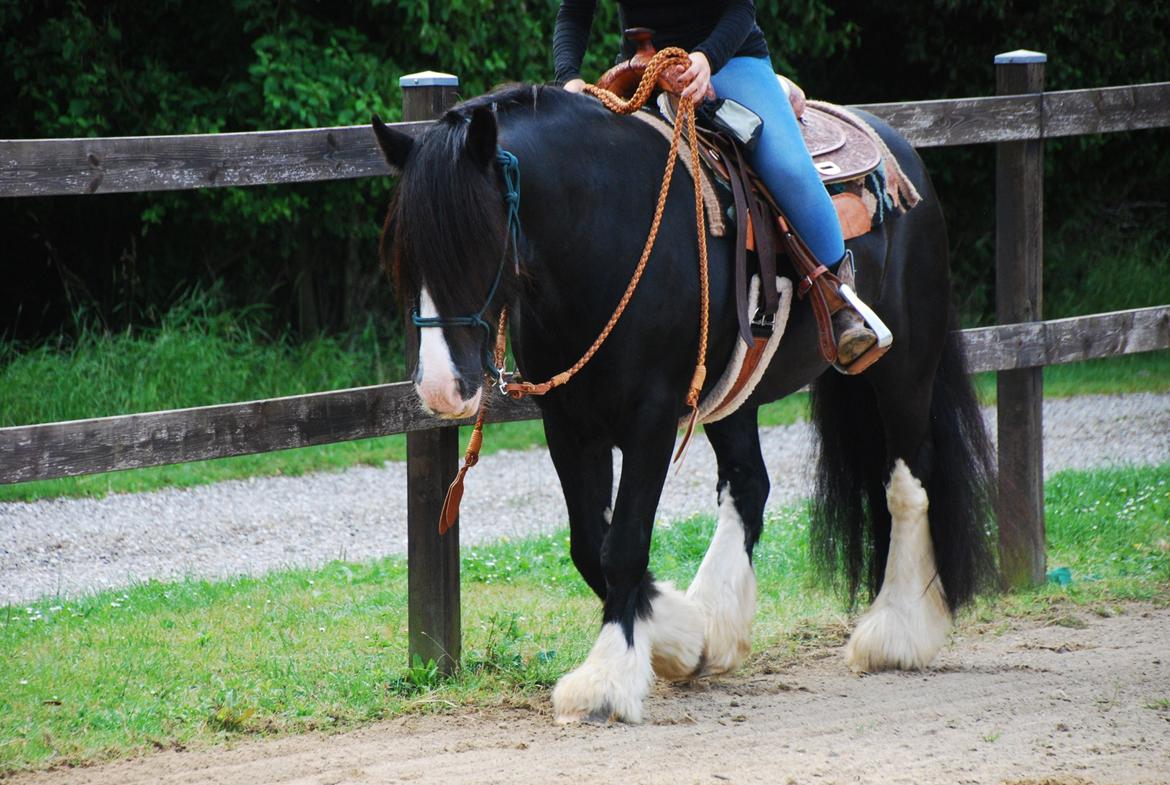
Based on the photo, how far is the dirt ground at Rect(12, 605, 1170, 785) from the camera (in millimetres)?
3947

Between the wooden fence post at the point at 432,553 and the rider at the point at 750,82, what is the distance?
1.72 ft

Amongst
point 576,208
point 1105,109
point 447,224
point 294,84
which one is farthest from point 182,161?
point 294,84

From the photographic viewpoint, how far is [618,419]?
4297mm

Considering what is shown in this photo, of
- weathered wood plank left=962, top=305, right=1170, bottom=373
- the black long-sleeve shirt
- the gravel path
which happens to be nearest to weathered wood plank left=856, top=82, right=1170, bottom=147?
weathered wood plank left=962, top=305, right=1170, bottom=373

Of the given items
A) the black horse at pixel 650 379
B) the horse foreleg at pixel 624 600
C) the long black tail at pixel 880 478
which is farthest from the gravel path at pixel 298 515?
the horse foreleg at pixel 624 600

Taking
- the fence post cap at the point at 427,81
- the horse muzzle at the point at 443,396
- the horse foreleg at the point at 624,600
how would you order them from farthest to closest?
the fence post cap at the point at 427,81 → the horse foreleg at the point at 624,600 → the horse muzzle at the point at 443,396

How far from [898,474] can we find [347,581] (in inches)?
111

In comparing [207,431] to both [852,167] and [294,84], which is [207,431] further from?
[294,84]

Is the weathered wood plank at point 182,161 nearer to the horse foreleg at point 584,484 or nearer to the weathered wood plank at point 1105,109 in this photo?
the horse foreleg at point 584,484

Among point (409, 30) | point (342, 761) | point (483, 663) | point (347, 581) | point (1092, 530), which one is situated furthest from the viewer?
point (409, 30)

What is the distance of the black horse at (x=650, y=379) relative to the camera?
3764mm

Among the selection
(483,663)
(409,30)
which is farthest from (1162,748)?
(409,30)

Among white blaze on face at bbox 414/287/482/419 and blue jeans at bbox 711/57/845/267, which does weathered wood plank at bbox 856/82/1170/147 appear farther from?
white blaze on face at bbox 414/287/482/419

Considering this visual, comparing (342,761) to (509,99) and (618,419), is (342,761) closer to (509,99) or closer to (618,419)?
(618,419)
